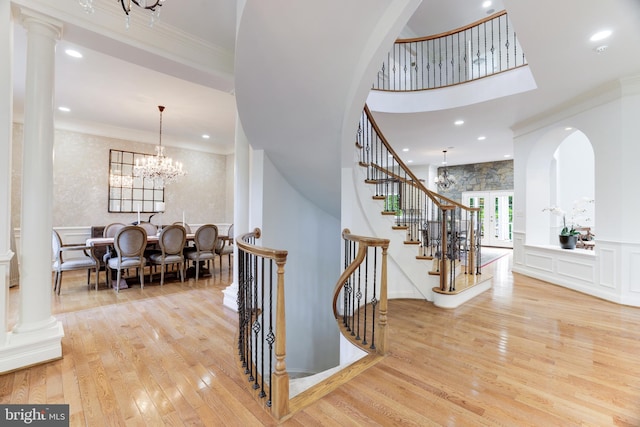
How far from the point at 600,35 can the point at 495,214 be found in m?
8.34

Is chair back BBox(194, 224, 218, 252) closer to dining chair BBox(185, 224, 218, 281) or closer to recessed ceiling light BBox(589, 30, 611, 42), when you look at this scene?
dining chair BBox(185, 224, 218, 281)

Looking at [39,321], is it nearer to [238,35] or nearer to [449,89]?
[238,35]

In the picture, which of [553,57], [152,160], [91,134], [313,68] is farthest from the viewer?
[91,134]

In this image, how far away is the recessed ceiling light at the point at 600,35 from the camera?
107 inches

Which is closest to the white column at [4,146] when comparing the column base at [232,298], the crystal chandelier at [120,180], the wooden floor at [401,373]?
the wooden floor at [401,373]

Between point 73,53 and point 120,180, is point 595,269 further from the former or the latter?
point 120,180

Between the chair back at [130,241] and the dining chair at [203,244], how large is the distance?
2.81 feet

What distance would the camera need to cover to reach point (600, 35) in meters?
2.76

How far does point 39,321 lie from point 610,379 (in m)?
4.53

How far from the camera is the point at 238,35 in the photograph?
7.37 feet

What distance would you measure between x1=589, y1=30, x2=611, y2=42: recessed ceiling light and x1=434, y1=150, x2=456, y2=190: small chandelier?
5.97 meters

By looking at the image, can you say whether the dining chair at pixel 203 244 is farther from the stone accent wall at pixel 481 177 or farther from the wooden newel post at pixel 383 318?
the stone accent wall at pixel 481 177

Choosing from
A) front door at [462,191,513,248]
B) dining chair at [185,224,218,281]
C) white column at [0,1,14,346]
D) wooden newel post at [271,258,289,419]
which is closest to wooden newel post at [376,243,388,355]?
wooden newel post at [271,258,289,419]

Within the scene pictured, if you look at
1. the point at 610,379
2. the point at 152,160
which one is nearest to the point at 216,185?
the point at 152,160
